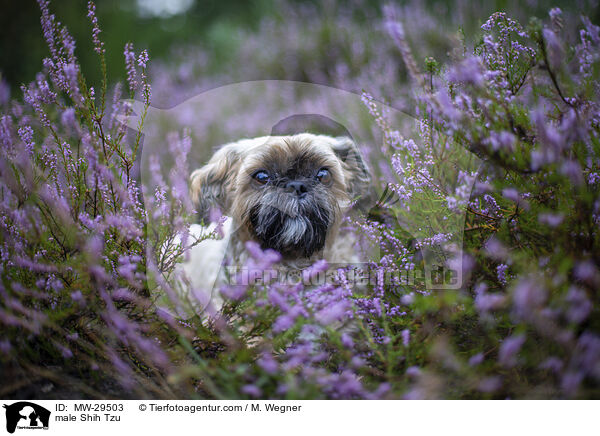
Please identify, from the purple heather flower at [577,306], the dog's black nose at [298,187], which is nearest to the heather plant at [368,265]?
the purple heather flower at [577,306]

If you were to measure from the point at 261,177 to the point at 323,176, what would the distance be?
1.04 feet

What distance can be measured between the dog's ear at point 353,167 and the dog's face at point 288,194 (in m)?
0.04

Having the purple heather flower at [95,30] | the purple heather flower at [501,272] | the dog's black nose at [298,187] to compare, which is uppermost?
the purple heather flower at [95,30]

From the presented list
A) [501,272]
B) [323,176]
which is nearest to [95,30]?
[323,176]

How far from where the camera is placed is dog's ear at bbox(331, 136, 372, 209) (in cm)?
212

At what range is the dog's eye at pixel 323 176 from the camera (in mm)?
1950

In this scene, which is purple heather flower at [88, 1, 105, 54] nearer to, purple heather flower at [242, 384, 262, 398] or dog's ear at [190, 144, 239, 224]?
A: dog's ear at [190, 144, 239, 224]

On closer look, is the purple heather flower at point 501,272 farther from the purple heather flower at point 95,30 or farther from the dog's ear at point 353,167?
the purple heather flower at point 95,30

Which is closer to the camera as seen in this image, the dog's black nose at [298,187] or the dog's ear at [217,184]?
the dog's black nose at [298,187]

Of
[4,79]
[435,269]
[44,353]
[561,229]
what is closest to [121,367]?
[44,353]
